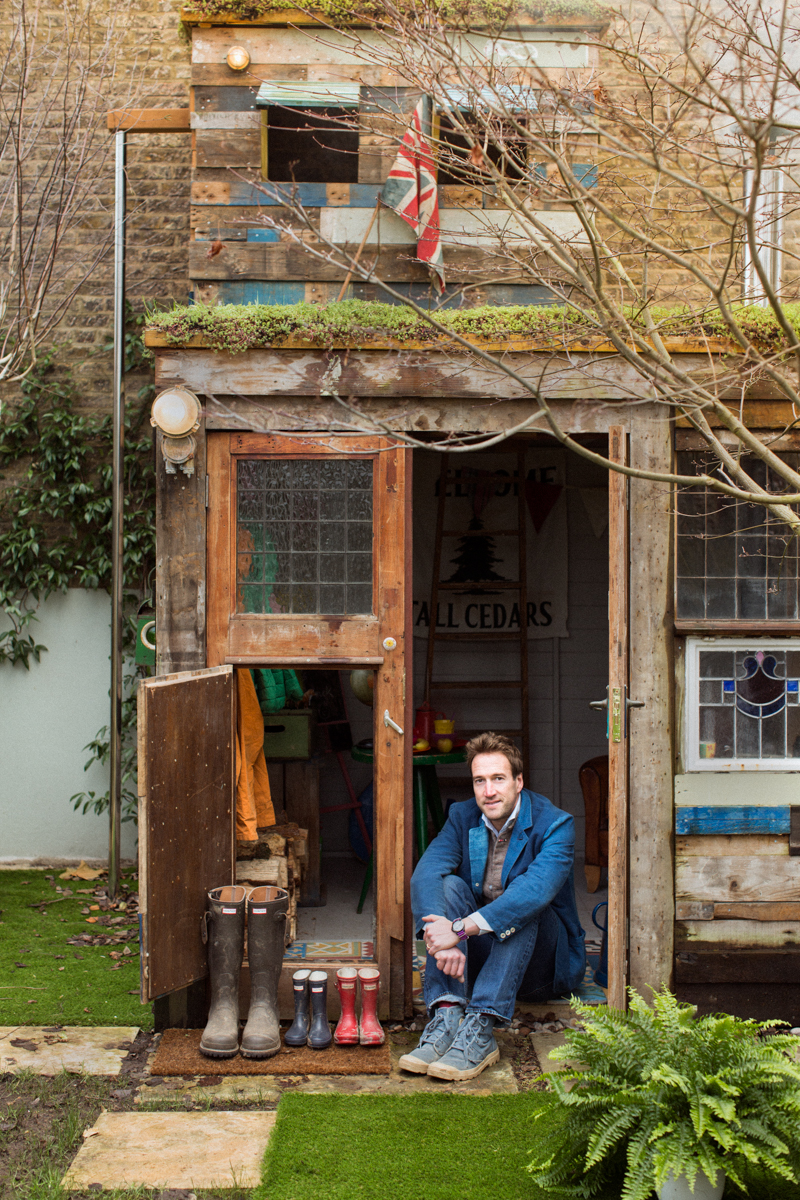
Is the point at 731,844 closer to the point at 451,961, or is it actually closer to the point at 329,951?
the point at 451,961

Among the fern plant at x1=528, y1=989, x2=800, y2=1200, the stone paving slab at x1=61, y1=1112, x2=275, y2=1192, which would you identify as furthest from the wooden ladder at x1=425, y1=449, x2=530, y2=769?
the fern plant at x1=528, y1=989, x2=800, y2=1200

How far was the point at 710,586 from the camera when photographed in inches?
178

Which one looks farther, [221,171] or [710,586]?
[221,171]

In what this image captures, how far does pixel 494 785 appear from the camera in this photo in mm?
4316

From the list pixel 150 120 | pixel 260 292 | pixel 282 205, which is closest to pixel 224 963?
pixel 260 292

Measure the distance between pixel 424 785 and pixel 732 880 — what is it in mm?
2630

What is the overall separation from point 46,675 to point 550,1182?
17.7 ft

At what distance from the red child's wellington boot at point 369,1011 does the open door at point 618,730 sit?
1021 mm

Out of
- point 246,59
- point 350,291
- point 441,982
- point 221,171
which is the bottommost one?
point 441,982

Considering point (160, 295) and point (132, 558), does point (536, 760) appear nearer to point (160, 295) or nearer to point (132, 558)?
point (132, 558)

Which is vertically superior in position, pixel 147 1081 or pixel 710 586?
pixel 710 586

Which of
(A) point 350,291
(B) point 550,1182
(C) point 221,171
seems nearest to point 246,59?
(C) point 221,171

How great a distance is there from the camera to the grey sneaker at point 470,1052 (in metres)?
3.87

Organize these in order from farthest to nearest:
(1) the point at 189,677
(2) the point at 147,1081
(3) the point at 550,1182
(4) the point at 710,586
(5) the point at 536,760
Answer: (5) the point at 536,760, (4) the point at 710,586, (1) the point at 189,677, (2) the point at 147,1081, (3) the point at 550,1182
